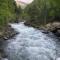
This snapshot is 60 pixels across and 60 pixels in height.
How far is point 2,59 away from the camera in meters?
16.0

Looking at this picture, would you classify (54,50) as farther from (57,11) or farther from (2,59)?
(57,11)

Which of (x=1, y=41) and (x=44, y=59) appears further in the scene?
(x=1, y=41)

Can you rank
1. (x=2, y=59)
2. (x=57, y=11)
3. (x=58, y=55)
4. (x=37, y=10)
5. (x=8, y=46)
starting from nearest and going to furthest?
(x=2, y=59), (x=58, y=55), (x=8, y=46), (x=57, y=11), (x=37, y=10)

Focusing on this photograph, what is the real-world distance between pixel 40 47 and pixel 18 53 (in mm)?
3165

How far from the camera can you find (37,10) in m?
52.2

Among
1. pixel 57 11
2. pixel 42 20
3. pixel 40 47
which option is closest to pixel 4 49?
pixel 40 47

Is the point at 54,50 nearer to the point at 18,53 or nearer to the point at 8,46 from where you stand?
the point at 18,53

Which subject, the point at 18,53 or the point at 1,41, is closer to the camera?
the point at 18,53

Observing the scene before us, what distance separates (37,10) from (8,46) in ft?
105

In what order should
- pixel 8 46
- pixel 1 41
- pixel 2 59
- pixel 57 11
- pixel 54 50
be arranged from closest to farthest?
pixel 2 59 → pixel 54 50 → pixel 8 46 → pixel 1 41 → pixel 57 11

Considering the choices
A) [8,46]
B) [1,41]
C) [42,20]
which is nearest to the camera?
[8,46]

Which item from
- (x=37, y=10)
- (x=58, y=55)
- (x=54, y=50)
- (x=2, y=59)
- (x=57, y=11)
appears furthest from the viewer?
(x=37, y=10)

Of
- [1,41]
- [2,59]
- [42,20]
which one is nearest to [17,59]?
[2,59]

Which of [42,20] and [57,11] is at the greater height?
[57,11]
